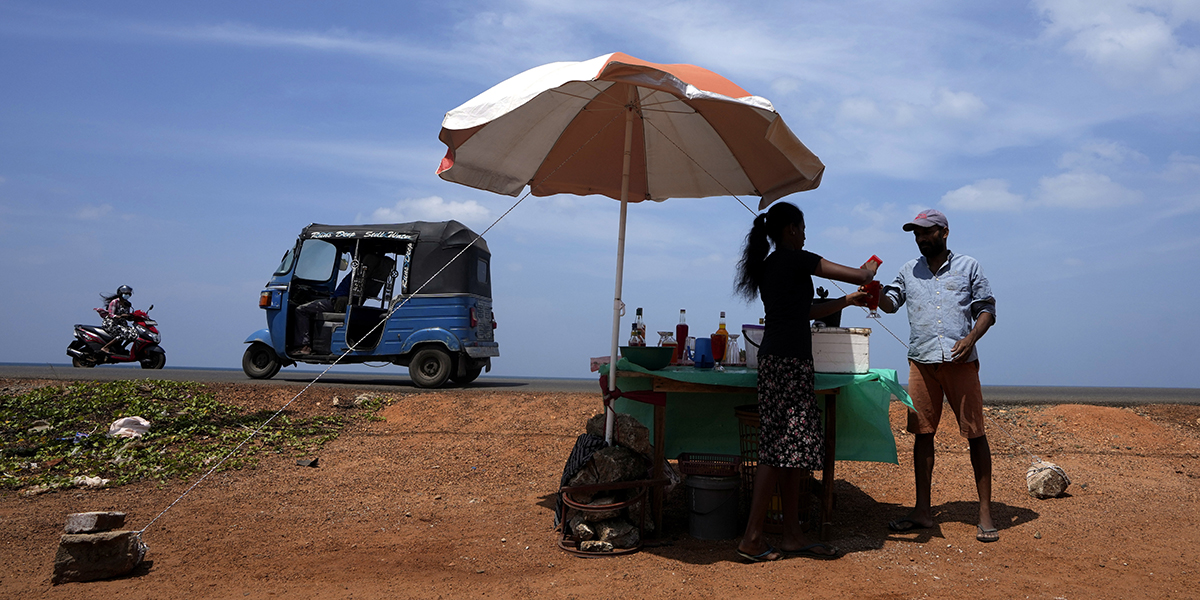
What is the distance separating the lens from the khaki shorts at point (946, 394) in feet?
14.3

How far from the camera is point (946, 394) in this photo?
449cm

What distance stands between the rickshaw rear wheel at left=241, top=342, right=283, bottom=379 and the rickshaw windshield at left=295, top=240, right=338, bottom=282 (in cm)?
145

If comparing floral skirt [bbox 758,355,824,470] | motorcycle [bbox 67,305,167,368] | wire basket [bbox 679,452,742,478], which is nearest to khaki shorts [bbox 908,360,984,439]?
floral skirt [bbox 758,355,824,470]

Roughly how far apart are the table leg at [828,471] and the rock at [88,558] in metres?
4.04

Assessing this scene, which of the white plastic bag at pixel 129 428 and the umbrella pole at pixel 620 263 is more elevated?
the umbrella pole at pixel 620 263

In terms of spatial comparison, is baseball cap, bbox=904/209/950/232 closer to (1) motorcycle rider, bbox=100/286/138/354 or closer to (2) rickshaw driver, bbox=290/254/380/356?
(2) rickshaw driver, bbox=290/254/380/356

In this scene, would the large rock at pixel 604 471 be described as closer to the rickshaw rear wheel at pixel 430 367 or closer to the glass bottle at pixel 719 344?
the glass bottle at pixel 719 344

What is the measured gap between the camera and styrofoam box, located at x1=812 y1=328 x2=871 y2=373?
4.33m

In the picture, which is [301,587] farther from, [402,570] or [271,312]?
[271,312]

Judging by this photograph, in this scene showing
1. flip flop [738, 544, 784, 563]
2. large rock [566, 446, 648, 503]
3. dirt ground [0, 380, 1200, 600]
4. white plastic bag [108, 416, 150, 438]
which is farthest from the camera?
white plastic bag [108, 416, 150, 438]

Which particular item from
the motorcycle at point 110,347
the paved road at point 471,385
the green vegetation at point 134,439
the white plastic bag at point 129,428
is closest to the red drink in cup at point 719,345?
the green vegetation at point 134,439

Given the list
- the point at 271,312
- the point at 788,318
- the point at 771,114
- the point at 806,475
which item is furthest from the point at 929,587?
the point at 271,312

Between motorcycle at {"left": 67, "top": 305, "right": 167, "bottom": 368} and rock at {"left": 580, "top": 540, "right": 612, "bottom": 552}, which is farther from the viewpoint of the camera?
motorcycle at {"left": 67, "top": 305, "right": 167, "bottom": 368}

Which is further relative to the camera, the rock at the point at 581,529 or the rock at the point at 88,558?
the rock at the point at 581,529
